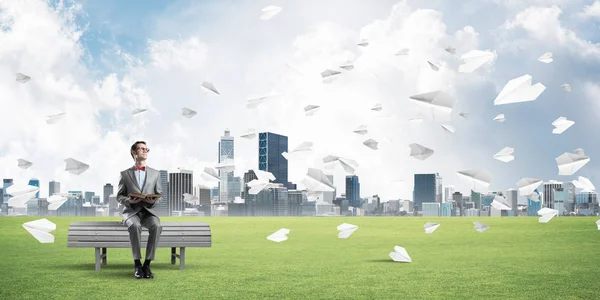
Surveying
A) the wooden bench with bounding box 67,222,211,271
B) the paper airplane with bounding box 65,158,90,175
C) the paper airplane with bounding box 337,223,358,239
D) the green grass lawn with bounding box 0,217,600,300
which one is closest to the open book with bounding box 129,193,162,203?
the wooden bench with bounding box 67,222,211,271

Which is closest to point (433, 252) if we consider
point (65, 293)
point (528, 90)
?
point (528, 90)

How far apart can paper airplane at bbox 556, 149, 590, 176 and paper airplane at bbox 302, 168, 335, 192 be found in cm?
510

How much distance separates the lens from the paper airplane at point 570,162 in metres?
14.2

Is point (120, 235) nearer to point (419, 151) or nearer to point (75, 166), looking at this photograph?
point (75, 166)

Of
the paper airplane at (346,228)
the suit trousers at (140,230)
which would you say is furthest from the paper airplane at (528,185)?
the suit trousers at (140,230)

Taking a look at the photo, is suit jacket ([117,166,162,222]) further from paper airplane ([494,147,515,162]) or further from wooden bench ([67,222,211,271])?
paper airplane ([494,147,515,162])

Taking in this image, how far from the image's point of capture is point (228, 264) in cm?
1263

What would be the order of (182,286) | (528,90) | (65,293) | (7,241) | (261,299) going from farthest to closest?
(7,241) < (528,90) < (182,286) < (65,293) < (261,299)

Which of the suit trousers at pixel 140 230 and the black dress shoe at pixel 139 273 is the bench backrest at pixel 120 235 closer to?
the suit trousers at pixel 140 230

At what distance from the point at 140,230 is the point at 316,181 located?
529 cm

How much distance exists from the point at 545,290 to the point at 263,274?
441 cm

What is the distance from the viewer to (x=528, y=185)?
14.7 m

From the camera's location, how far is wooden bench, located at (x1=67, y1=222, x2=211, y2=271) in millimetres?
10680

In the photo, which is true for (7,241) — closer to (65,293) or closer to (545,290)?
(65,293)
